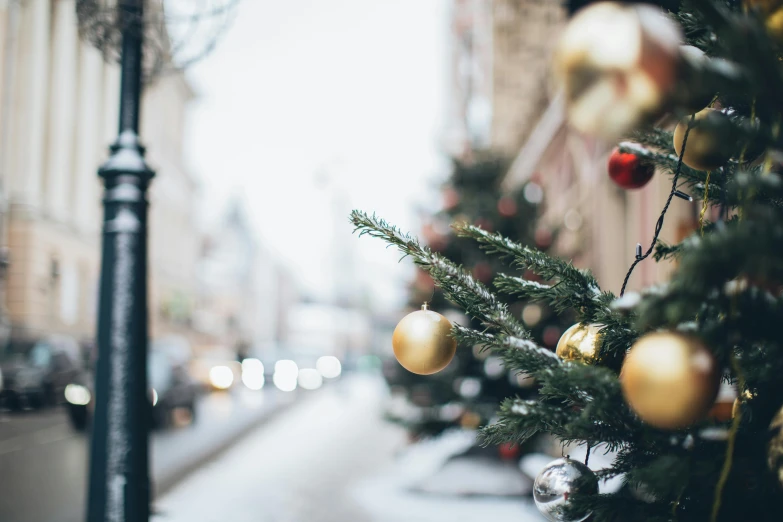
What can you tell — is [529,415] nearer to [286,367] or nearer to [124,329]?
[124,329]

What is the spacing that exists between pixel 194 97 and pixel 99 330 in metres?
47.2

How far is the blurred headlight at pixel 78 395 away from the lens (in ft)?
45.2

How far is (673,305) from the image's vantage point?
112 cm

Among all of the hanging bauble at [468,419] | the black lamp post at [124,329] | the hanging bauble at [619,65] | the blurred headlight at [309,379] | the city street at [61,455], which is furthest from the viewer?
the blurred headlight at [309,379]

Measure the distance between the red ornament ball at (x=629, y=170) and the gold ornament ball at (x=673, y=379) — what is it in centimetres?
112

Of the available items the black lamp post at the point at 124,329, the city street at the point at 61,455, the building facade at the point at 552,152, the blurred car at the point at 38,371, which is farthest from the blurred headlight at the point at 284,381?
the black lamp post at the point at 124,329

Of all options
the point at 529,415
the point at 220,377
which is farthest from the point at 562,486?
the point at 220,377

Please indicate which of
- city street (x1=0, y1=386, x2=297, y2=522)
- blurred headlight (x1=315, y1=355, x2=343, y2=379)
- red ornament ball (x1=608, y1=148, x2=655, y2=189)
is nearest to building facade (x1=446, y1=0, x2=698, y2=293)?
red ornament ball (x1=608, y1=148, x2=655, y2=189)

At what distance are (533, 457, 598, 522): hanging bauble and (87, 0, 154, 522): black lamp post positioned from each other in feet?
6.77

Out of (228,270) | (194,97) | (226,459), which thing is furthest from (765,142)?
(228,270)

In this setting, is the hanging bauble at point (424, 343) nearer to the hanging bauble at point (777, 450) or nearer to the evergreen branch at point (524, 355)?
the evergreen branch at point (524, 355)

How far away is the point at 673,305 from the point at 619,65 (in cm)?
37

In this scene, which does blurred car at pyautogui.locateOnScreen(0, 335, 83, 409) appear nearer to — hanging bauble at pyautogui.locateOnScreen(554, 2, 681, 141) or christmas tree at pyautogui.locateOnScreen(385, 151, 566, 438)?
christmas tree at pyautogui.locateOnScreen(385, 151, 566, 438)

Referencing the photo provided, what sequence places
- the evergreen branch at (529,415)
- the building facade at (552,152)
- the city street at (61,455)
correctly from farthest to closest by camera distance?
the building facade at (552,152) → the city street at (61,455) → the evergreen branch at (529,415)
